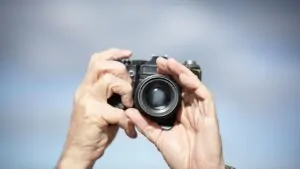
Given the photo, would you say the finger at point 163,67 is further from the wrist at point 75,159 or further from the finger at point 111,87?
the wrist at point 75,159

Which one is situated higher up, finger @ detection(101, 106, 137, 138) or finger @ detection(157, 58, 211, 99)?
finger @ detection(157, 58, 211, 99)

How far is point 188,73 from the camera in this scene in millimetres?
677

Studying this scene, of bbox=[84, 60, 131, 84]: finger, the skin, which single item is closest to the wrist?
the skin

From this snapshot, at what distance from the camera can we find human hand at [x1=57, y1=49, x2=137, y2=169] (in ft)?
2.39

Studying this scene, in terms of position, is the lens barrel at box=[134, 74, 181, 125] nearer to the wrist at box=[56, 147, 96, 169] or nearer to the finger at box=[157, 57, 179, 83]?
the finger at box=[157, 57, 179, 83]

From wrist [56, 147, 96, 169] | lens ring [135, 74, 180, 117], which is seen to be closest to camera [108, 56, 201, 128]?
lens ring [135, 74, 180, 117]

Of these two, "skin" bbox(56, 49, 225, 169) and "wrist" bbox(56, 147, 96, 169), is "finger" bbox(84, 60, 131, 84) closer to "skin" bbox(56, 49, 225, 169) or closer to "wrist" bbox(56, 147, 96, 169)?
"skin" bbox(56, 49, 225, 169)

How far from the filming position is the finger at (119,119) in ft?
2.36

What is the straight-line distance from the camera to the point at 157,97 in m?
0.70

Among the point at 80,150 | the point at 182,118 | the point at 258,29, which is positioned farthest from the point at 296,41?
the point at 80,150

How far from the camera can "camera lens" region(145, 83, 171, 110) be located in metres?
0.69

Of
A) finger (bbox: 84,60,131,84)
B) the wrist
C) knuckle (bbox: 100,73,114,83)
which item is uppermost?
finger (bbox: 84,60,131,84)

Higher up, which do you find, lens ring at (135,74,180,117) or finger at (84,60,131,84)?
finger at (84,60,131,84)

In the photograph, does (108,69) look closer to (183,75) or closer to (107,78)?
(107,78)
